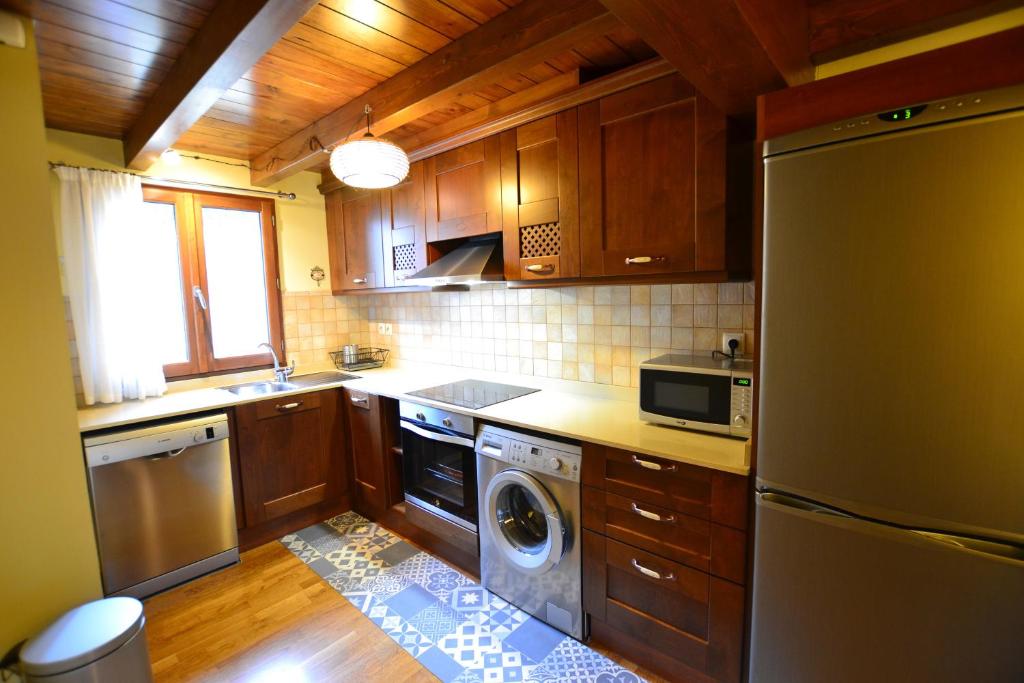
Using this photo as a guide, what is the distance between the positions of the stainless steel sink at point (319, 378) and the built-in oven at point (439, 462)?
787 millimetres

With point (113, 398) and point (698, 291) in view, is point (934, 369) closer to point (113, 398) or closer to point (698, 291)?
point (698, 291)

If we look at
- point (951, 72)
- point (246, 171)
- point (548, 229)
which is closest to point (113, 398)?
point (246, 171)

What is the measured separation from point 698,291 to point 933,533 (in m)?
1.16

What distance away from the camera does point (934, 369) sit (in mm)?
990

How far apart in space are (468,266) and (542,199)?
499mm

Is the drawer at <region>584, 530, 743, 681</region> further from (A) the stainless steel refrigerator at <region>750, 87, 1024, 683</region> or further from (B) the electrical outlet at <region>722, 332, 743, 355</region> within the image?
(B) the electrical outlet at <region>722, 332, 743, 355</region>

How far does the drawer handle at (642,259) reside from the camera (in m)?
1.69

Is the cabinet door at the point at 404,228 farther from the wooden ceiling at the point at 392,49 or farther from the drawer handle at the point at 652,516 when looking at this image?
the drawer handle at the point at 652,516

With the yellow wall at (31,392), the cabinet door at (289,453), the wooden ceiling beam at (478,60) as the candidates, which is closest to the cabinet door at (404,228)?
the wooden ceiling beam at (478,60)

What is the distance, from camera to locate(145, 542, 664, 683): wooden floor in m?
1.72

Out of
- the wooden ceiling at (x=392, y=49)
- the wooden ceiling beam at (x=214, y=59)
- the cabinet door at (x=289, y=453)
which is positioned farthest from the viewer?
the cabinet door at (x=289, y=453)

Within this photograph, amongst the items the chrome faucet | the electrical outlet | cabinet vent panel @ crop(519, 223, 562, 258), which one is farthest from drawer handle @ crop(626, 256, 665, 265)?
the chrome faucet

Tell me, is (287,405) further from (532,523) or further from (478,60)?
(478,60)

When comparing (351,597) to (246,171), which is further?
(246,171)
